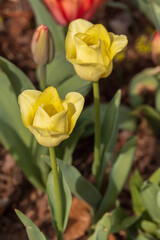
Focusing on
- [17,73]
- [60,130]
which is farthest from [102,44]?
[17,73]

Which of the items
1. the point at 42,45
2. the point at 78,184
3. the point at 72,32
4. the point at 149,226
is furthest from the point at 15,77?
the point at 149,226

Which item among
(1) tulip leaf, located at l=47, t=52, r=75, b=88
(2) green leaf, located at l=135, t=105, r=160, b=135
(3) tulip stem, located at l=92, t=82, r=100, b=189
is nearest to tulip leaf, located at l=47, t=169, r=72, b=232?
(3) tulip stem, located at l=92, t=82, r=100, b=189

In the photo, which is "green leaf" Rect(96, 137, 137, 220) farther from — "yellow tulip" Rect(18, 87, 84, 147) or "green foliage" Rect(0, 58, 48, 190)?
"yellow tulip" Rect(18, 87, 84, 147)

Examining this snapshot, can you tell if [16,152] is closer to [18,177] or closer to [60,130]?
[18,177]

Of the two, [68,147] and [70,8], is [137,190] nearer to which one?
[68,147]

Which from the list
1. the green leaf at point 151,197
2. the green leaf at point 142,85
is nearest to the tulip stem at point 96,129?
the green leaf at point 151,197

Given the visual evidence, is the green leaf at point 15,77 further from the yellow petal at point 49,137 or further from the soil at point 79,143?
the soil at point 79,143
